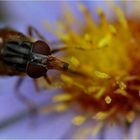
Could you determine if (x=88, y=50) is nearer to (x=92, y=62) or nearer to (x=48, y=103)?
(x=92, y=62)

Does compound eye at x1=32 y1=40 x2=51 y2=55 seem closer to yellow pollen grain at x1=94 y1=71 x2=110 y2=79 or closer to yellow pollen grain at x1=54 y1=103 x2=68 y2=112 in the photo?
yellow pollen grain at x1=94 y1=71 x2=110 y2=79

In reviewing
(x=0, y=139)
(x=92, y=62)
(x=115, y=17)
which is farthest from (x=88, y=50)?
(x=0, y=139)

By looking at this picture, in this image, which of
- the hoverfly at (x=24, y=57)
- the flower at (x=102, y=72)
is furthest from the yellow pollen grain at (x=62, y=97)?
the hoverfly at (x=24, y=57)

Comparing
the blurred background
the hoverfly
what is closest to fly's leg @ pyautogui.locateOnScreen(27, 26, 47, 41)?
the hoverfly

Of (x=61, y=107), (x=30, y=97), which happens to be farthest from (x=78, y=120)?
(x=30, y=97)

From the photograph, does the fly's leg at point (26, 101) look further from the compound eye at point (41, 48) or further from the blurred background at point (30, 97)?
the compound eye at point (41, 48)
